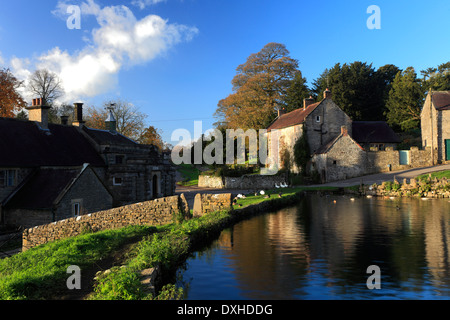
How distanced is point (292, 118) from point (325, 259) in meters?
39.3

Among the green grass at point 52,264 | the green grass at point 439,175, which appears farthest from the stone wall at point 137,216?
the green grass at point 439,175

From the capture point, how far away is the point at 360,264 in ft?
42.4

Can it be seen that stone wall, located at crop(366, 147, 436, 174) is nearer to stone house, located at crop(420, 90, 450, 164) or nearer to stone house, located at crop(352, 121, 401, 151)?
stone house, located at crop(420, 90, 450, 164)

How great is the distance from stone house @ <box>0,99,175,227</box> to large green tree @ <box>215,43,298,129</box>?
77.7 feet

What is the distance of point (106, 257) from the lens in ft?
39.2

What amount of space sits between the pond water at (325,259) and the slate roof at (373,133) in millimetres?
26575

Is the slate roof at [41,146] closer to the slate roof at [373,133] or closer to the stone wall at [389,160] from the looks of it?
the stone wall at [389,160]

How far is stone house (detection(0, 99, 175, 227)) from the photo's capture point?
72.9 feet

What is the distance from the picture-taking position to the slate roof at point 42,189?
861 inches

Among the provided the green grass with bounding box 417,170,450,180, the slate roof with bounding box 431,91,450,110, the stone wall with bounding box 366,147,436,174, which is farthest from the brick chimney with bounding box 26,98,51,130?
the slate roof with bounding box 431,91,450,110

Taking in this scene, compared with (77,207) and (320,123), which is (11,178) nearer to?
(77,207)

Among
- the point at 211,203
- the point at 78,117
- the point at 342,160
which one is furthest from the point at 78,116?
the point at 342,160

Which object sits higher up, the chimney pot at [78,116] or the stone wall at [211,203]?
the chimney pot at [78,116]

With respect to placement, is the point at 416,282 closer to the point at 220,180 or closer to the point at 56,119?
the point at 220,180
